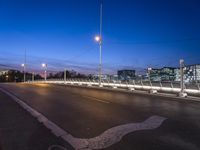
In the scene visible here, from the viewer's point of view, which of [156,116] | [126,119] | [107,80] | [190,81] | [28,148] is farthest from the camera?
[107,80]

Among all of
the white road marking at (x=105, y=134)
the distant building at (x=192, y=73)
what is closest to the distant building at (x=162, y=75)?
the distant building at (x=192, y=73)

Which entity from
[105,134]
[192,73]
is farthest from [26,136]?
[192,73]

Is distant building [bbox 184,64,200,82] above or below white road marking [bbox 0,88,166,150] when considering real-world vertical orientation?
above

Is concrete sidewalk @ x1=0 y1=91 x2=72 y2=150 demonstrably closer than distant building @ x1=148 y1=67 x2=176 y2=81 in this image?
Yes

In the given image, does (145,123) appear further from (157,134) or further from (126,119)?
(157,134)

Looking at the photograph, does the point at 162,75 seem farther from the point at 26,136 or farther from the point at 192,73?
the point at 26,136

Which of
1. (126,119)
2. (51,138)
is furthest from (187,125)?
(51,138)

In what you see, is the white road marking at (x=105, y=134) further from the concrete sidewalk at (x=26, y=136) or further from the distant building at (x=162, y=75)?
the distant building at (x=162, y=75)

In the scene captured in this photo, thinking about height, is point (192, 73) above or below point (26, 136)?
above

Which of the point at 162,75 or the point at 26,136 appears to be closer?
the point at 26,136

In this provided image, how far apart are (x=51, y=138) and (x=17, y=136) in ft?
3.51

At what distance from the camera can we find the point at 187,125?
9.17m

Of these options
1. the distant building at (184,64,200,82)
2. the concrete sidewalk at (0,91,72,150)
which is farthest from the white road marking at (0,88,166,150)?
the distant building at (184,64,200,82)

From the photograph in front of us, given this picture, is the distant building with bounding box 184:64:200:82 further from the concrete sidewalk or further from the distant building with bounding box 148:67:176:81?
the concrete sidewalk
